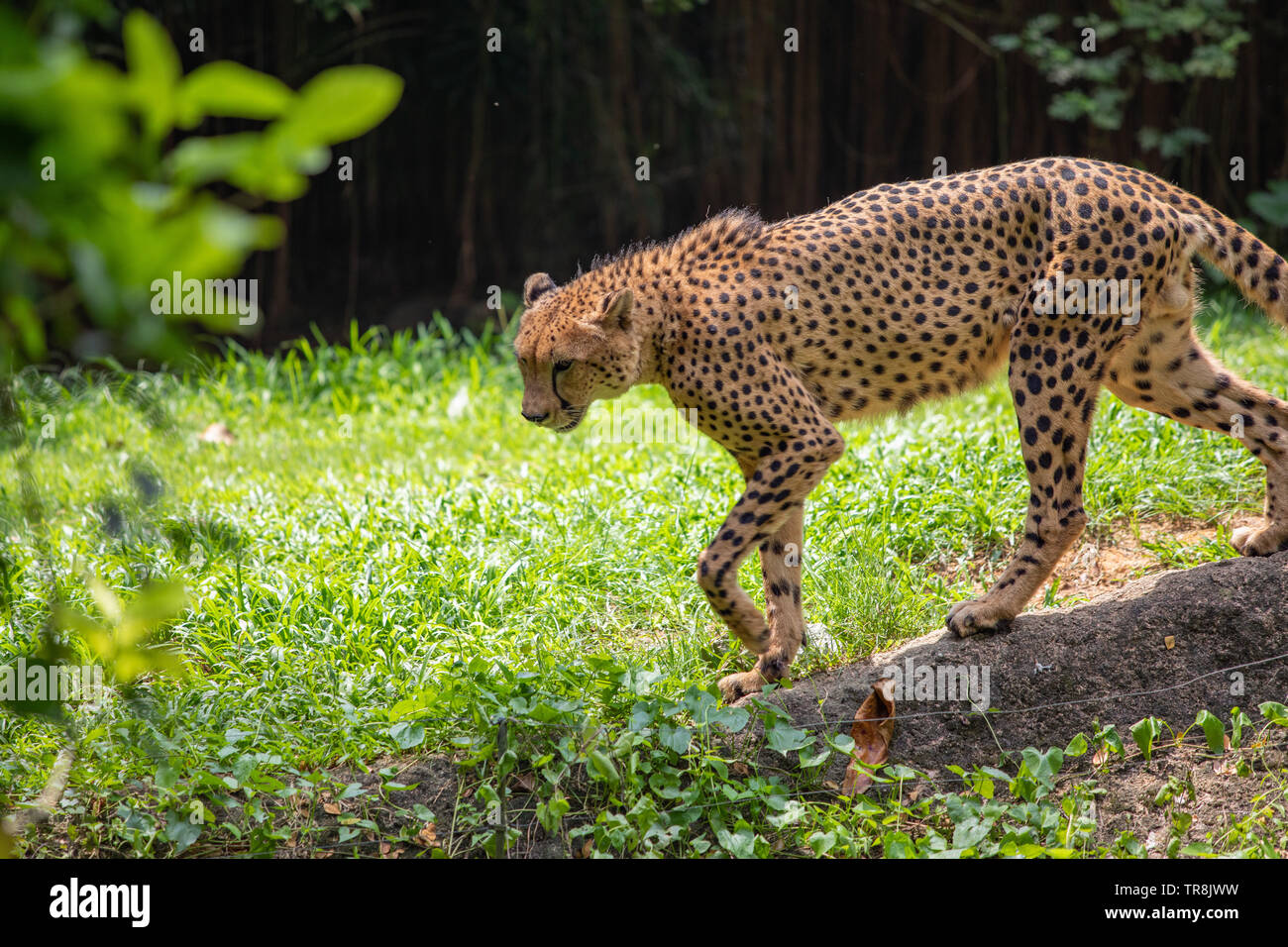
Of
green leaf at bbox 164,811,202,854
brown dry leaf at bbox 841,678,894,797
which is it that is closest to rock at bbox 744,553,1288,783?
brown dry leaf at bbox 841,678,894,797

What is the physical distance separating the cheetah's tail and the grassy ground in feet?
3.49

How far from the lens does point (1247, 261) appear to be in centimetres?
450

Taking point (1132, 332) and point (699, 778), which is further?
point (1132, 332)

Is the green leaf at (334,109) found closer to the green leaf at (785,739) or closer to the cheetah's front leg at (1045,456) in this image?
the green leaf at (785,739)

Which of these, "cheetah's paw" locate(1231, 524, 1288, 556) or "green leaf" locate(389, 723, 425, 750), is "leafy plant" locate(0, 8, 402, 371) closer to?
"green leaf" locate(389, 723, 425, 750)

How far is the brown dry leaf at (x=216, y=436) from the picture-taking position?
7115 millimetres

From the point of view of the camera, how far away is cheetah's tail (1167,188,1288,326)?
4484mm

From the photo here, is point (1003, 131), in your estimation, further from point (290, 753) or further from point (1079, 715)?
point (290, 753)

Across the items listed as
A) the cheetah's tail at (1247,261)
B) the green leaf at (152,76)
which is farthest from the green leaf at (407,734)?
the cheetah's tail at (1247,261)

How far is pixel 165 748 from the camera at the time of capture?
3.71 m

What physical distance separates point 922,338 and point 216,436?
4.58 metres

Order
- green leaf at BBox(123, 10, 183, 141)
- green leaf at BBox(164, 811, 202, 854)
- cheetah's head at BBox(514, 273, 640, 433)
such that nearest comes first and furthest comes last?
green leaf at BBox(123, 10, 183, 141) → green leaf at BBox(164, 811, 202, 854) → cheetah's head at BBox(514, 273, 640, 433)
